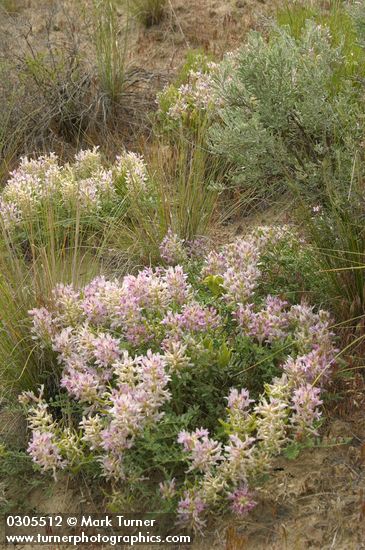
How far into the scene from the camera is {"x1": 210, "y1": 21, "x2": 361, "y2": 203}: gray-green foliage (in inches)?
142

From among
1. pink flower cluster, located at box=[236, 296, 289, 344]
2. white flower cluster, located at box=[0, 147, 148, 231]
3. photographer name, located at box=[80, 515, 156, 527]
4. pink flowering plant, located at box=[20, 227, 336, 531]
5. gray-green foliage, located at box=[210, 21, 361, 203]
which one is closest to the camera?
pink flowering plant, located at box=[20, 227, 336, 531]

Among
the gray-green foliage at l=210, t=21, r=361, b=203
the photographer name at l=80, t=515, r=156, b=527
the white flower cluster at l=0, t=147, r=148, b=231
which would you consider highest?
the gray-green foliage at l=210, t=21, r=361, b=203

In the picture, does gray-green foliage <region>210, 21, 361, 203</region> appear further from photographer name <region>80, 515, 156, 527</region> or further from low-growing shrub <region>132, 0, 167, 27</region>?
low-growing shrub <region>132, 0, 167, 27</region>

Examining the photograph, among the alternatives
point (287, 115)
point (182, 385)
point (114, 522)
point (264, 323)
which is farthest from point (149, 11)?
point (114, 522)

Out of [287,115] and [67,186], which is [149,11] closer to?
[67,186]

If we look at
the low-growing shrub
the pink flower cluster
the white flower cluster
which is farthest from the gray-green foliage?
the low-growing shrub

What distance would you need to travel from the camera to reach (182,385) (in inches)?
124

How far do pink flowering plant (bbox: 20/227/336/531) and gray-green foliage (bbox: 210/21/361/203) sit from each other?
44cm

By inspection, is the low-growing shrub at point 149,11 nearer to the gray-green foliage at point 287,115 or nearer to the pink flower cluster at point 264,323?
the gray-green foliage at point 287,115

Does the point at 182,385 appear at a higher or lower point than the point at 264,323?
lower

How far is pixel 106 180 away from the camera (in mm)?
4840

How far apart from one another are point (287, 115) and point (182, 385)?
1.43 m

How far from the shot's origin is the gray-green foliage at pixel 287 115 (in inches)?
142

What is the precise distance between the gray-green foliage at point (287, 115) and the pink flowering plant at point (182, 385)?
44 cm
